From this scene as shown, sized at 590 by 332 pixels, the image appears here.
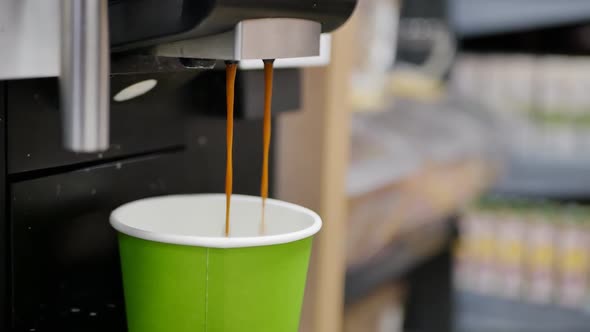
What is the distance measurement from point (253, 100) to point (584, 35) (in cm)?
226

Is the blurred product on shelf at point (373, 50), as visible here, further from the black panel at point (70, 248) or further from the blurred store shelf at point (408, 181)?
the black panel at point (70, 248)

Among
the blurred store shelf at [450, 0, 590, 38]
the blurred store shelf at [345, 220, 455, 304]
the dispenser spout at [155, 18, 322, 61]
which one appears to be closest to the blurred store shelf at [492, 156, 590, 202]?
the blurred store shelf at [450, 0, 590, 38]

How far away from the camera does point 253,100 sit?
2.88 ft

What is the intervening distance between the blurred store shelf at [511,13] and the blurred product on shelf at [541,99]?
0.40 ft

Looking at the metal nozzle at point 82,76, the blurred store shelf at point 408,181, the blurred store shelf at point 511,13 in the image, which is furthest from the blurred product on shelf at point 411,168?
the metal nozzle at point 82,76

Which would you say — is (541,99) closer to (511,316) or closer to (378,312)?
(511,316)

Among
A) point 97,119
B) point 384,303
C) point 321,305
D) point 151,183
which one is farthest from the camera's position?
point 384,303

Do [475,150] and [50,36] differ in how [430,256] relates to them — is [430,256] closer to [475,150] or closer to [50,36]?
[475,150]

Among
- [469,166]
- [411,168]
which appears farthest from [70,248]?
[469,166]

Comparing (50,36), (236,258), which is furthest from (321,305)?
(50,36)

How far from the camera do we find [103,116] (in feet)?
1.57

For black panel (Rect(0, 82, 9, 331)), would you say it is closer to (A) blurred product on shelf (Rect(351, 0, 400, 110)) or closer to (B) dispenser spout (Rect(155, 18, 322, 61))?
(B) dispenser spout (Rect(155, 18, 322, 61))

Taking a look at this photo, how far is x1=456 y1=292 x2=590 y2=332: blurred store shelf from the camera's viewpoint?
269cm

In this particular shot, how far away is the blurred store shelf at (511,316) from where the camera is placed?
106 inches
